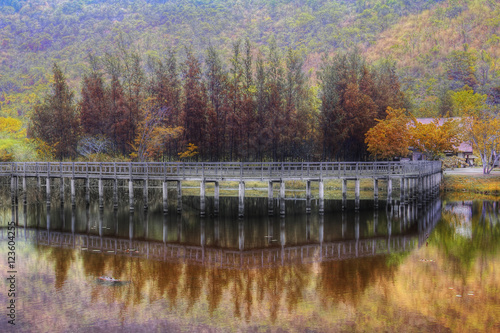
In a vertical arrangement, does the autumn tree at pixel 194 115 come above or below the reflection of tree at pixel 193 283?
above

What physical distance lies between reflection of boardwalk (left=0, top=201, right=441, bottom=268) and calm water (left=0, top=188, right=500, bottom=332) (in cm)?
6

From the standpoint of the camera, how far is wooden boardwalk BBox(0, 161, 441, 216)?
39.1 metres

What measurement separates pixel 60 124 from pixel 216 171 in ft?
107

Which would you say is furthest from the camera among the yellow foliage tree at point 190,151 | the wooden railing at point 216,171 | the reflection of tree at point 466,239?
the yellow foliage tree at point 190,151

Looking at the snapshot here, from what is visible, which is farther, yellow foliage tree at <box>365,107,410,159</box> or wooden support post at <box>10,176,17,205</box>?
yellow foliage tree at <box>365,107,410,159</box>

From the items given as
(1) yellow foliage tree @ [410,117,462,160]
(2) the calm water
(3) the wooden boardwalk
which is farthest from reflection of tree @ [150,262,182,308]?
(1) yellow foliage tree @ [410,117,462,160]

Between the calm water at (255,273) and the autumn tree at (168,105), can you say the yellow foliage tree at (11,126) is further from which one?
the calm water at (255,273)

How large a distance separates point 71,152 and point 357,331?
52264 millimetres

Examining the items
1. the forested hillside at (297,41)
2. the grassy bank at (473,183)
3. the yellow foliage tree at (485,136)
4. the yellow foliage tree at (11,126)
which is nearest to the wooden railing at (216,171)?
the grassy bank at (473,183)

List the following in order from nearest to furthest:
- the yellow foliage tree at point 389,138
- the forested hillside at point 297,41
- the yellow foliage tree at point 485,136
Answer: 1. the yellow foliage tree at point 389,138
2. the yellow foliage tree at point 485,136
3. the forested hillside at point 297,41

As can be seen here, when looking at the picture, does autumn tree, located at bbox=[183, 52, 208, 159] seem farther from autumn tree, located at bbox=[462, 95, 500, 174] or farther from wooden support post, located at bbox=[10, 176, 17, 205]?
autumn tree, located at bbox=[462, 95, 500, 174]

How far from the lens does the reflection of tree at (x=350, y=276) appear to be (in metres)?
21.5

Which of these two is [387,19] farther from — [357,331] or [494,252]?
[357,331]

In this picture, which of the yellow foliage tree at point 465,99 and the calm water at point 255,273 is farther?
the yellow foliage tree at point 465,99
